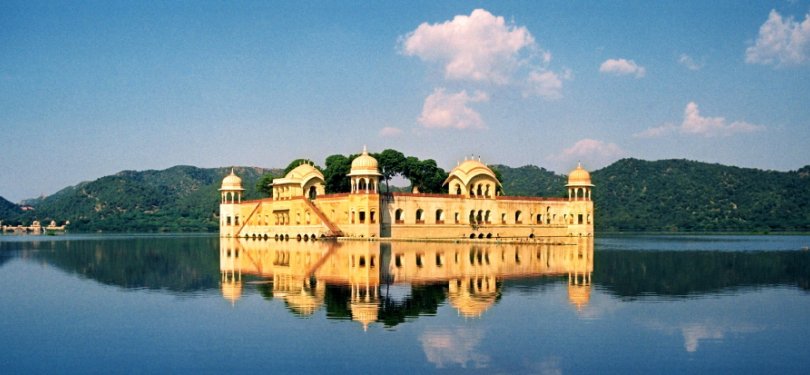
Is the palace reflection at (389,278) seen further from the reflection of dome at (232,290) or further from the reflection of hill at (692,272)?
the reflection of hill at (692,272)

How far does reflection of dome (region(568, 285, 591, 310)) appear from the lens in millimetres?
14952

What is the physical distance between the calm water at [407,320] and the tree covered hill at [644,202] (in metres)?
37.8

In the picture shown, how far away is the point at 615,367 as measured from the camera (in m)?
9.39

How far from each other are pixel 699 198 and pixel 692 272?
6090cm

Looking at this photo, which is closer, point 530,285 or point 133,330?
point 133,330

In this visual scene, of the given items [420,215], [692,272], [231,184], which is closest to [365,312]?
[692,272]

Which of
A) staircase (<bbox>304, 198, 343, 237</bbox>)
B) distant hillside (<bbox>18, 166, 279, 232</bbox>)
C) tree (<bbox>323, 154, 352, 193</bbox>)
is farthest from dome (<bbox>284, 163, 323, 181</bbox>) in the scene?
distant hillside (<bbox>18, 166, 279, 232</bbox>)

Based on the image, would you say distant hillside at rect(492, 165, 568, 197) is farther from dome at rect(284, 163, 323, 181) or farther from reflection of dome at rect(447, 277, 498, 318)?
reflection of dome at rect(447, 277, 498, 318)

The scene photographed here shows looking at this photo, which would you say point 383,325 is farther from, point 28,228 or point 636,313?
point 28,228

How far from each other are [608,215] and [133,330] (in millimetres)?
71763

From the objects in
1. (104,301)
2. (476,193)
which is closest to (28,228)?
(476,193)

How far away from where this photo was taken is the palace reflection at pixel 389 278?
562 inches

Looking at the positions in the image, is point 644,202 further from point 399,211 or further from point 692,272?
point 692,272

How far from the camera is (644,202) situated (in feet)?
266
